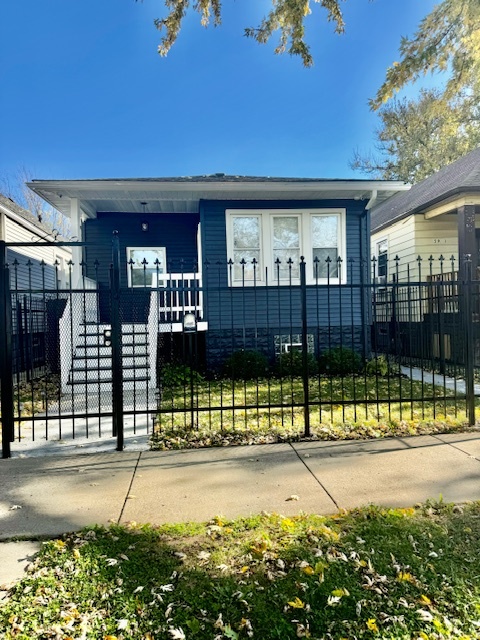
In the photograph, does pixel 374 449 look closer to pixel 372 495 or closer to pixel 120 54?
pixel 372 495

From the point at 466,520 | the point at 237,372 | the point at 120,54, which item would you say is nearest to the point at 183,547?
the point at 466,520

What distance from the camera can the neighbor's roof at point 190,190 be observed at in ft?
29.9

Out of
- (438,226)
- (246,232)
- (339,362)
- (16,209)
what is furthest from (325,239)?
(16,209)

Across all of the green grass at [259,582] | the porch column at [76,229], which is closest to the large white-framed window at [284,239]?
the porch column at [76,229]

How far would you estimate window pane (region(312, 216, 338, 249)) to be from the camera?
10297 millimetres

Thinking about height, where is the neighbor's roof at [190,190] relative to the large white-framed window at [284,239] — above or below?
above

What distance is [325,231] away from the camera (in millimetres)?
10352

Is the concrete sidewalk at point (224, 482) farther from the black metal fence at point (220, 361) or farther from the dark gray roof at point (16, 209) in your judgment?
the dark gray roof at point (16, 209)

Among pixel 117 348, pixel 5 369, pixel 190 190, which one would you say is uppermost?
pixel 190 190

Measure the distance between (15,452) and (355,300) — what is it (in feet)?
26.4

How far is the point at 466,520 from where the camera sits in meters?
2.84

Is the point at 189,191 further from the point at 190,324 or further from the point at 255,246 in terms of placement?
the point at 190,324

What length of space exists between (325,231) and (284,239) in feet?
3.37

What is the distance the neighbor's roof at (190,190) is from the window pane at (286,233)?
531 millimetres
